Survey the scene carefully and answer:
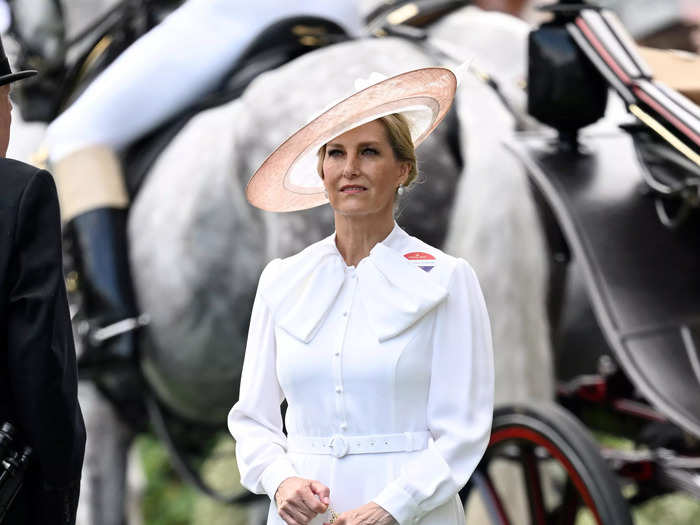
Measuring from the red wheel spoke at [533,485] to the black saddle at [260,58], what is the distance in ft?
4.58

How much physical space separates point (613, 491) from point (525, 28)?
1619 millimetres

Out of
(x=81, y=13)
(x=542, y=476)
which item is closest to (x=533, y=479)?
(x=542, y=476)

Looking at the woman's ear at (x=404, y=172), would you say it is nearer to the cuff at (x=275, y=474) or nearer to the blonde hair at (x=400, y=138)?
the blonde hair at (x=400, y=138)

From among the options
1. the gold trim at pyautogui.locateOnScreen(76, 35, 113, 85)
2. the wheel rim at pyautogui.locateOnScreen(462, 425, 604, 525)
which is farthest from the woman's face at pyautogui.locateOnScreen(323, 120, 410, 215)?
the gold trim at pyautogui.locateOnScreen(76, 35, 113, 85)

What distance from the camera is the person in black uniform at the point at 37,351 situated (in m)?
1.67

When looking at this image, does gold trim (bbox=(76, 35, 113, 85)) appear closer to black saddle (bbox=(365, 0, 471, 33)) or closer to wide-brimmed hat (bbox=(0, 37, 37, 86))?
black saddle (bbox=(365, 0, 471, 33))

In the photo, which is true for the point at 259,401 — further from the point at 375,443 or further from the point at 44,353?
the point at 44,353

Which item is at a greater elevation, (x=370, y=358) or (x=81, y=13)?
(x=370, y=358)

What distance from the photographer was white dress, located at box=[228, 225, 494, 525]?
160 cm

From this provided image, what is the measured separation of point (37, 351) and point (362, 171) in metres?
0.49

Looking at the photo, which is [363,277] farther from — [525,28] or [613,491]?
[525,28]

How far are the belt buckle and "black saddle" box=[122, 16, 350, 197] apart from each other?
6.67 feet

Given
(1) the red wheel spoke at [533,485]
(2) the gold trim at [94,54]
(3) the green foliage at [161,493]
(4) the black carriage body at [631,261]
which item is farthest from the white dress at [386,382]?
(3) the green foliage at [161,493]

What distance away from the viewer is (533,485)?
2.74 metres
